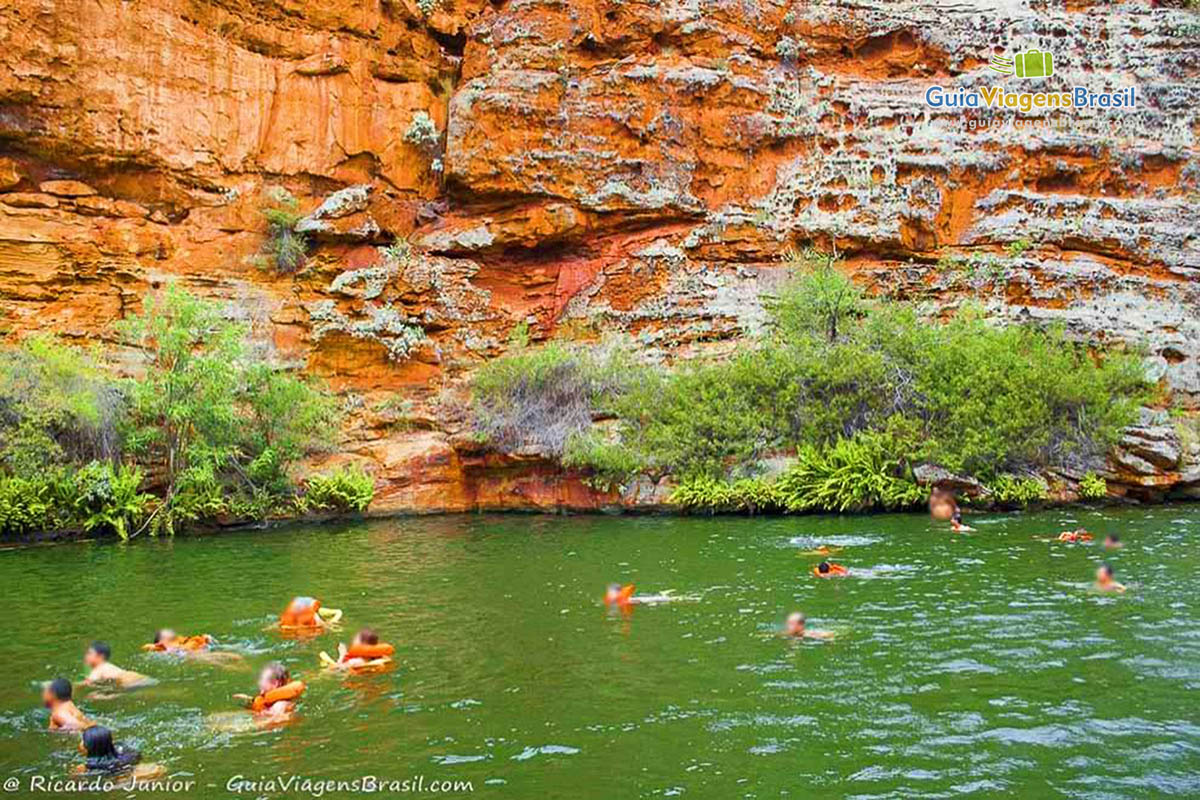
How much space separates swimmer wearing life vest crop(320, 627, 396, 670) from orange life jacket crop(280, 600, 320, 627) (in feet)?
5.16

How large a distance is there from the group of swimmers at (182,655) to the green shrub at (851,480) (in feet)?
46.0

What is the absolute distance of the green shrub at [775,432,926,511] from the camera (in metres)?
24.3

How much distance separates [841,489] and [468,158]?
1707 centimetres

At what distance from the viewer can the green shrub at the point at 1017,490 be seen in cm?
2430

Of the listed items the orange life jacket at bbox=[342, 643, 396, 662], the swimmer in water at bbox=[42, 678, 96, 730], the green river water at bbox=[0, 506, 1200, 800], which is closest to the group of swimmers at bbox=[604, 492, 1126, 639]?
the green river water at bbox=[0, 506, 1200, 800]

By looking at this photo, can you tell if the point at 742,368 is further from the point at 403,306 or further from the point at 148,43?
the point at 148,43

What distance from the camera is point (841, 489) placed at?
24.4 m

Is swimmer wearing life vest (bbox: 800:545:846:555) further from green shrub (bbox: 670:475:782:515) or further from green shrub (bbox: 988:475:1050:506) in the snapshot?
green shrub (bbox: 988:475:1050:506)

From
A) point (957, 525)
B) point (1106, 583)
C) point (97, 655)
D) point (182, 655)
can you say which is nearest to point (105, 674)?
point (97, 655)

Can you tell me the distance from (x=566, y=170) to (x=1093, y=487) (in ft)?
61.2

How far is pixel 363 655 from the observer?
10.9 metres

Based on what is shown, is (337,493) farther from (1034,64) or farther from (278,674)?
(1034,64)

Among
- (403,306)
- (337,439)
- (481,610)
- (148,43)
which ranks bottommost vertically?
(481,610)

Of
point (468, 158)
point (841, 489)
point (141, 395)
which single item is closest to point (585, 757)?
point (841, 489)
